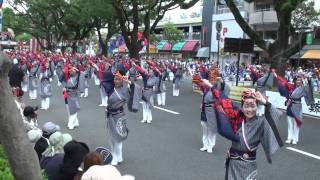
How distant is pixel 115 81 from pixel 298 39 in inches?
627

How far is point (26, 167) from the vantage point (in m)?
3.47

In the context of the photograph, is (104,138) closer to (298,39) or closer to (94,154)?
(94,154)

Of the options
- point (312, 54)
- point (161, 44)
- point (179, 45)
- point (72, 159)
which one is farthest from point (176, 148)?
point (161, 44)

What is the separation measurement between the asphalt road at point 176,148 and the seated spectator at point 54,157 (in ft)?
10.8

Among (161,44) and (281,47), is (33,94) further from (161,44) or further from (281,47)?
(161,44)

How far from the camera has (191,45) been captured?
62.3 m

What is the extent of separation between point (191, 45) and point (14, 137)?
59.5 meters

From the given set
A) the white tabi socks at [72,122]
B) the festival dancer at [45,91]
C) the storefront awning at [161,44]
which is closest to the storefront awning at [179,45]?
the storefront awning at [161,44]

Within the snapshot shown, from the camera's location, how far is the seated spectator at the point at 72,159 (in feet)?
16.8

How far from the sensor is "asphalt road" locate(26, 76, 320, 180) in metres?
9.39

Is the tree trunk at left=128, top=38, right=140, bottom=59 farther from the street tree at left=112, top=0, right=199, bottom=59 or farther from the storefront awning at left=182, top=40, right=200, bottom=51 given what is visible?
the storefront awning at left=182, top=40, right=200, bottom=51

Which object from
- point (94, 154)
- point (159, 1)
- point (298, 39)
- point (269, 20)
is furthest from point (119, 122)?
point (269, 20)

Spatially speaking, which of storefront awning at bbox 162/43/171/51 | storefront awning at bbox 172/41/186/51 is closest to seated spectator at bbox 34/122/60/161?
storefront awning at bbox 172/41/186/51

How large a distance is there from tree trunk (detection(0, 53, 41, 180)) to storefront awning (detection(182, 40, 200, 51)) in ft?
193
